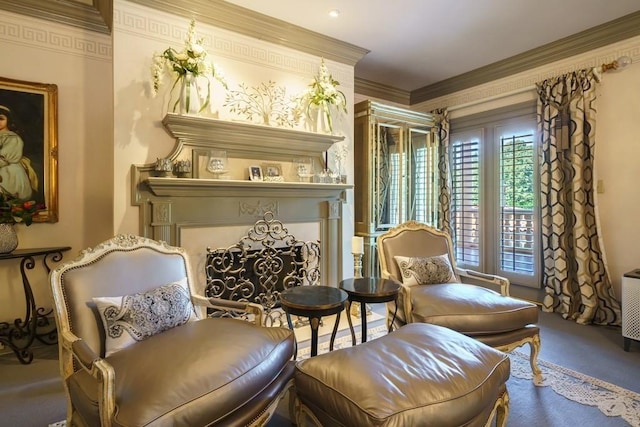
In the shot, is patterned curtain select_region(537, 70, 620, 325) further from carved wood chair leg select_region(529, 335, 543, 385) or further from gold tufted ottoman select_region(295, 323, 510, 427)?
gold tufted ottoman select_region(295, 323, 510, 427)

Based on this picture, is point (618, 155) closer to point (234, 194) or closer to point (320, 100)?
point (320, 100)

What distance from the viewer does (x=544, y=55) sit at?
3807 millimetres

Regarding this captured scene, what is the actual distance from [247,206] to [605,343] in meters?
3.25

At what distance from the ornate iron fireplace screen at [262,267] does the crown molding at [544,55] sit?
3.01 meters

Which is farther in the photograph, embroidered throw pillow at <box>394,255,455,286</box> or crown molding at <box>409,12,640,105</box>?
crown molding at <box>409,12,640,105</box>

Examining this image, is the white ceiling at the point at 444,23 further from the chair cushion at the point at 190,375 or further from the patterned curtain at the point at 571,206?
the chair cushion at the point at 190,375

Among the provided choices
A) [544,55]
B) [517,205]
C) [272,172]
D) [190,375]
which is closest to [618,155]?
[517,205]

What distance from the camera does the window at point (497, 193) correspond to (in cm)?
401

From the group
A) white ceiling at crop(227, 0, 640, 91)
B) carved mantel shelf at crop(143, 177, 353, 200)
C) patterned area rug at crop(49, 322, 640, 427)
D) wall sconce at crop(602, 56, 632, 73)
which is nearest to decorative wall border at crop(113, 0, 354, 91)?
white ceiling at crop(227, 0, 640, 91)

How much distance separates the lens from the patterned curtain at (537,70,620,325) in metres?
3.37

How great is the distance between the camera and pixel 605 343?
2938mm

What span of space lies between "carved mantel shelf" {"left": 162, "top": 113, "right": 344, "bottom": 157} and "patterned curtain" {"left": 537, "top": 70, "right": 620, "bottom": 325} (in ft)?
7.25

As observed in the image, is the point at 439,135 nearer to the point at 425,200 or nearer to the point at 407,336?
the point at 425,200

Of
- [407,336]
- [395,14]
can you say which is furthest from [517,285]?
[395,14]
